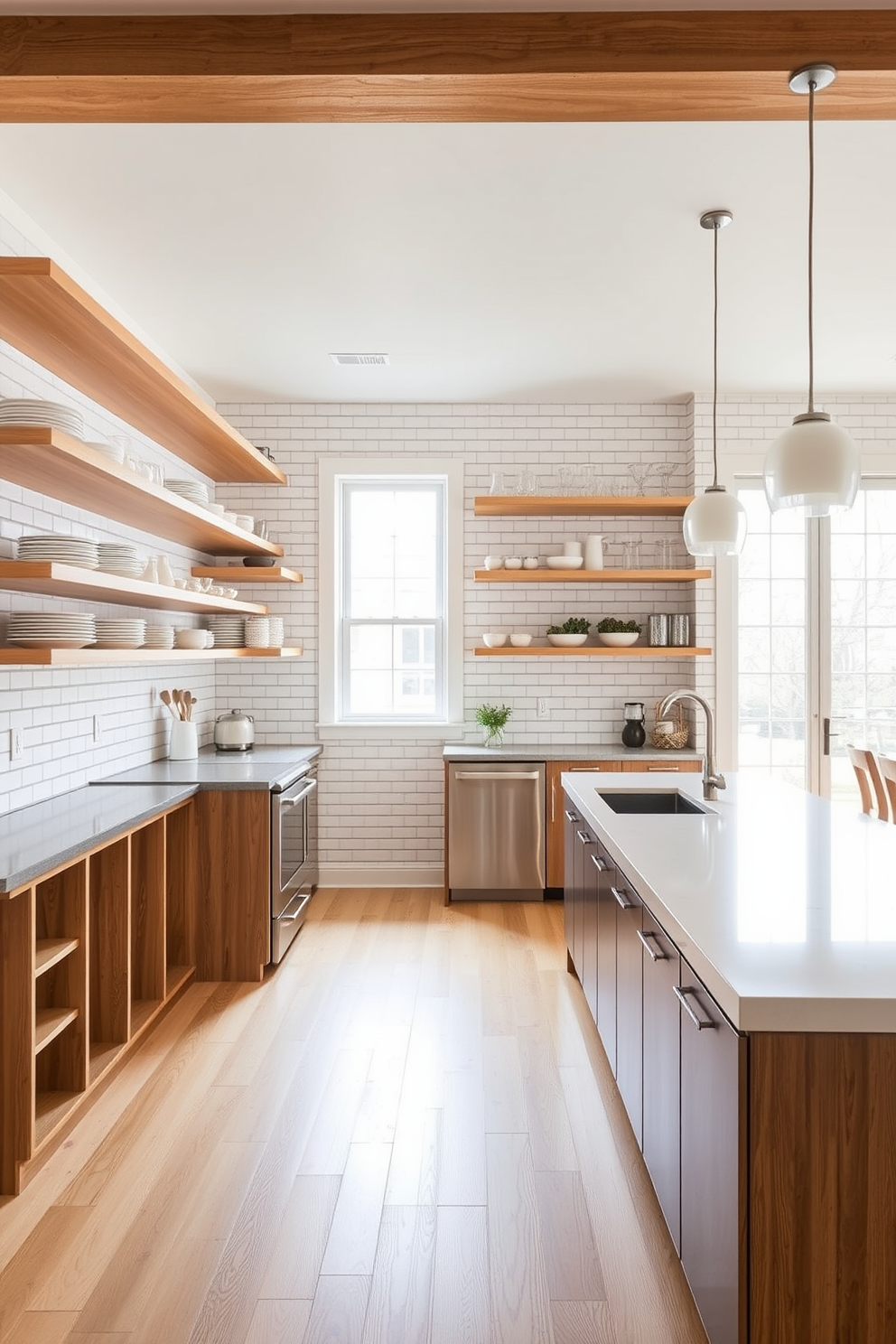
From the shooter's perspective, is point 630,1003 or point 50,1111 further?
point 50,1111

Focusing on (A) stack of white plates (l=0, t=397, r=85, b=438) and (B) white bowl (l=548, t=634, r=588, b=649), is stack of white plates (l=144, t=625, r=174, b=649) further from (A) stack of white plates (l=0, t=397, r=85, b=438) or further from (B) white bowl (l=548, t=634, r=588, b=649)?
(B) white bowl (l=548, t=634, r=588, b=649)

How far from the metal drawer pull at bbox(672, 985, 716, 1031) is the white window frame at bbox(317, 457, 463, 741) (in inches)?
152

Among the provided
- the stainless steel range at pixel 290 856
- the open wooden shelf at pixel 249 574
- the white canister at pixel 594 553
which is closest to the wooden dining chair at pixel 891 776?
the white canister at pixel 594 553

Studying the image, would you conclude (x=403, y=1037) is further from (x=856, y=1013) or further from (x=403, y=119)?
(x=403, y=119)

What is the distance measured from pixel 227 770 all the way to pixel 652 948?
2765 mm

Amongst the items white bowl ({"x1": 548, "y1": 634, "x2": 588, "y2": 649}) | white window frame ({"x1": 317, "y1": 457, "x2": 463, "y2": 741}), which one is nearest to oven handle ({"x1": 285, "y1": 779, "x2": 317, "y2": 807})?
white window frame ({"x1": 317, "y1": 457, "x2": 463, "y2": 741})

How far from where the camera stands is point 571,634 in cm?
549

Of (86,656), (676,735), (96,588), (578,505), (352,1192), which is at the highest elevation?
(578,505)

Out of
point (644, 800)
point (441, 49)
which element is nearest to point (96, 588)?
point (441, 49)

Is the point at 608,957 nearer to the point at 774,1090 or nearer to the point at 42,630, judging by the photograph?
the point at 774,1090

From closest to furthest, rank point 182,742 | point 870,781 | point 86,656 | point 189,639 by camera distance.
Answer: point 86,656, point 870,781, point 189,639, point 182,742

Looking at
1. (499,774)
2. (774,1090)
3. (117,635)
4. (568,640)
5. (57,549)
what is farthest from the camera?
(568,640)

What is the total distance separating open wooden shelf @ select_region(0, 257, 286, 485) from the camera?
246 cm

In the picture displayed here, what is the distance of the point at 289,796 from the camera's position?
4352 millimetres
